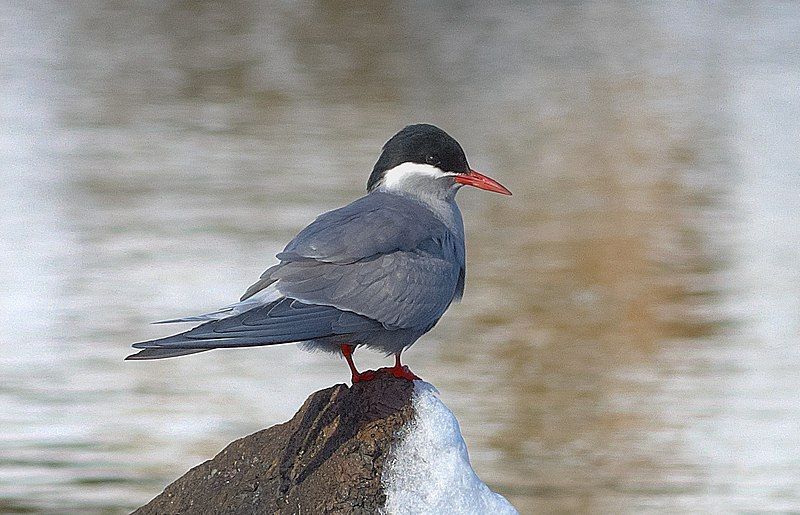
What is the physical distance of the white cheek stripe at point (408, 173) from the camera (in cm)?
543

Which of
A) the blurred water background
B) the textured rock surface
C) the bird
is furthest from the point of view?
the blurred water background

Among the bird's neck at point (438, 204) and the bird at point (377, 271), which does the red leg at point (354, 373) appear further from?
the bird's neck at point (438, 204)

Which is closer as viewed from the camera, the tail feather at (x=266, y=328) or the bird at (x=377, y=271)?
the tail feather at (x=266, y=328)

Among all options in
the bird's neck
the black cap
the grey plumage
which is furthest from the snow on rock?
the black cap

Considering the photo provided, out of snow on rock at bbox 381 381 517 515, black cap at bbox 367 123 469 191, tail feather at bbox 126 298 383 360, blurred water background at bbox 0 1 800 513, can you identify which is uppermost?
blurred water background at bbox 0 1 800 513

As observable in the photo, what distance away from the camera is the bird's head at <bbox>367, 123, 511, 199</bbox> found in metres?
5.41

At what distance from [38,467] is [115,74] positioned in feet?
46.6

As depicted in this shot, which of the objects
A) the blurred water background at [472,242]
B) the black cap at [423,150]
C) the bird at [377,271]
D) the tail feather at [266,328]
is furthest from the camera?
the blurred water background at [472,242]

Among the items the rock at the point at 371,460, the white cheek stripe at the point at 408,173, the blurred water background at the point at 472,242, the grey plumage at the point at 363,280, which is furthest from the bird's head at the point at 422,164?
the blurred water background at the point at 472,242

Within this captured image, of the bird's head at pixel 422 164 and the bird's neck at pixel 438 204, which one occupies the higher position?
the bird's head at pixel 422 164

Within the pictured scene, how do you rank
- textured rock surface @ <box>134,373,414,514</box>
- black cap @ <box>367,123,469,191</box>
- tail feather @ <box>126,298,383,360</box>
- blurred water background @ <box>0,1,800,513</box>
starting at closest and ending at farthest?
tail feather @ <box>126,298,383,360</box> < textured rock surface @ <box>134,373,414,514</box> < black cap @ <box>367,123,469,191</box> < blurred water background @ <box>0,1,800,513</box>

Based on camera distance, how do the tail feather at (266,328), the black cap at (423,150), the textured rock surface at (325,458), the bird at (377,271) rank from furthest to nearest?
the black cap at (423,150)
the textured rock surface at (325,458)
the bird at (377,271)
the tail feather at (266,328)

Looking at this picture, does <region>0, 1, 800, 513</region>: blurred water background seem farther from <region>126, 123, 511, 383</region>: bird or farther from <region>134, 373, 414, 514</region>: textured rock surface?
<region>126, 123, 511, 383</region>: bird

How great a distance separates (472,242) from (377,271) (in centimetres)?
874
